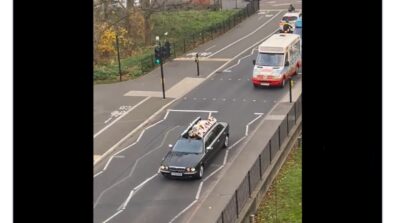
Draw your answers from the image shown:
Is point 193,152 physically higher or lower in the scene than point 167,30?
lower

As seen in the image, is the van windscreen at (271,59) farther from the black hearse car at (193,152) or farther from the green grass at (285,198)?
the green grass at (285,198)

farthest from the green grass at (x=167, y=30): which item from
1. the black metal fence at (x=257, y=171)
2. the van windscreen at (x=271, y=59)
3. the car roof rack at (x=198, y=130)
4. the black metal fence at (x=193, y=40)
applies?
the black metal fence at (x=257, y=171)

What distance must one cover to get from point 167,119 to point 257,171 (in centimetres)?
268

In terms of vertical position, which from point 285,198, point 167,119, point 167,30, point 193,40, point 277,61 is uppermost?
point 167,30

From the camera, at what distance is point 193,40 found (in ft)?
42.6

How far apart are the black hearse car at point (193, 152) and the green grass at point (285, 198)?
84cm

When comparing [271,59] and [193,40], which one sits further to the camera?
[193,40]

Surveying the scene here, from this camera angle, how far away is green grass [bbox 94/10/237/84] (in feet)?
35.7

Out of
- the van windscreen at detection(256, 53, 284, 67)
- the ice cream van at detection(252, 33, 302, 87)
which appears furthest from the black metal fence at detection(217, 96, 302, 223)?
the van windscreen at detection(256, 53, 284, 67)

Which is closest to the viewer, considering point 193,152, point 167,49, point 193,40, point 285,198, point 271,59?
point 285,198

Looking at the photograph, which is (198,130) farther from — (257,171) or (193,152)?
(257,171)

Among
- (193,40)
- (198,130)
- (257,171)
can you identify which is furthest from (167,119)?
(193,40)
